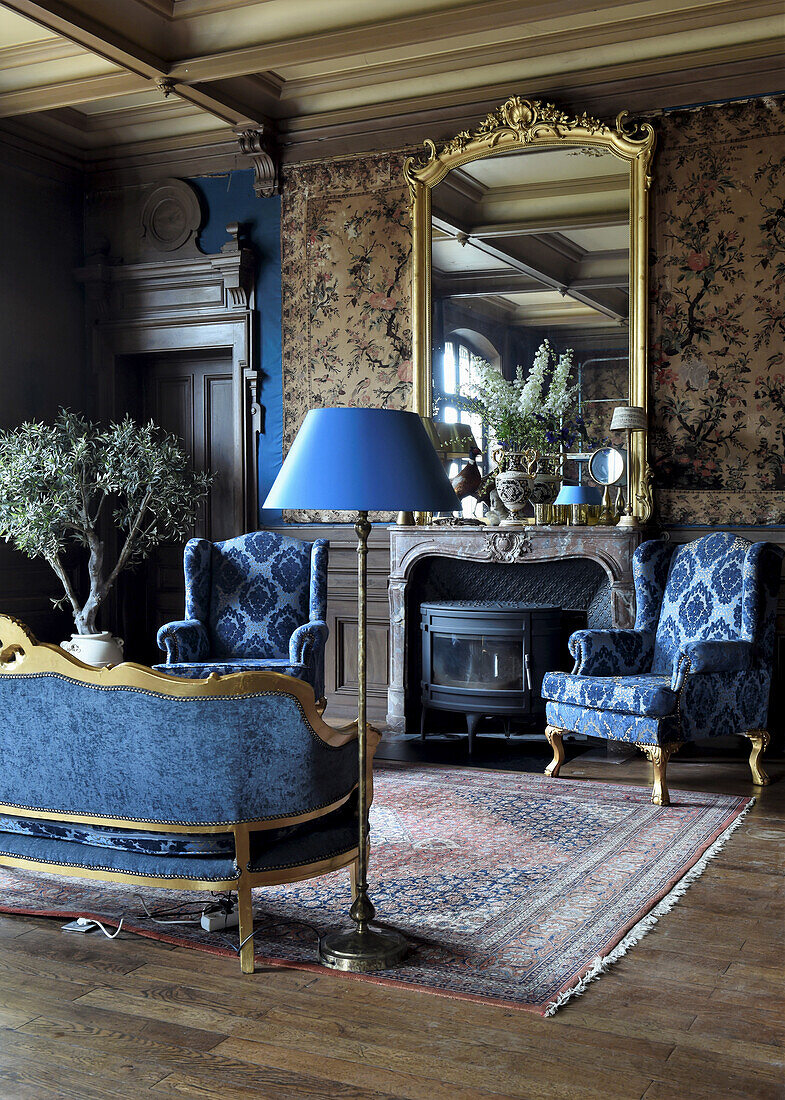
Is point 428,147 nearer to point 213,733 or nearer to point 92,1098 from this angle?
point 213,733

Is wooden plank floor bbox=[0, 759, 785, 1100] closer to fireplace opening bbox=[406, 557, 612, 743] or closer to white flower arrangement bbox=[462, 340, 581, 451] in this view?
fireplace opening bbox=[406, 557, 612, 743]

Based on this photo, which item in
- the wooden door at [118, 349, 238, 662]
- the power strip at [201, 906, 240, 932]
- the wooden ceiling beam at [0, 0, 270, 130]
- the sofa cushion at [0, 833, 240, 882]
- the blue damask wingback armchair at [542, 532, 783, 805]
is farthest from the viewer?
the wooden door at [118, 349, 238, 662]

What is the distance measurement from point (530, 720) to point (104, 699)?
12.0 feet

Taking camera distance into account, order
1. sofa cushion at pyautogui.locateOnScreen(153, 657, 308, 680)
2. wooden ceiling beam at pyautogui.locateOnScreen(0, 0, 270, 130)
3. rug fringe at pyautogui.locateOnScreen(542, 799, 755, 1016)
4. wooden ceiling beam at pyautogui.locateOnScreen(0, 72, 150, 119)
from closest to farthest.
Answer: rug fringe at pyautogui.locateOnScreen(542, 799, 755, 1016) → sofa cushion at pyautogui.locateOnScreen(153, 657, 308, 680) → wooden ceiling beam at pyautogui.locateOnScreen(0, 0, 270, 130) → wooden ceiling beam at pyautogui.locateOnScreen(0, 72, 150, 119)

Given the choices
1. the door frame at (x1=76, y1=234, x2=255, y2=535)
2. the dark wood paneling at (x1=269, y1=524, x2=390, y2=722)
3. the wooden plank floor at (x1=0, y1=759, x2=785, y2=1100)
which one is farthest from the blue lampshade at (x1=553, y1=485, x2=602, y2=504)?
the wooden plank floor at (x1=0, y1=759, x2=785, y2=1100)

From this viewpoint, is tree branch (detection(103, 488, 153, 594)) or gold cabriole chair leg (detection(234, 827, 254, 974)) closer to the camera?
gold cabriole chair leg (detection(234, 827, 254, 974))

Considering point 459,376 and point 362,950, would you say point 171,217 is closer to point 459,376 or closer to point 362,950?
point 459,376

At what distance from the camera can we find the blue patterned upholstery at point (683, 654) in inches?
177

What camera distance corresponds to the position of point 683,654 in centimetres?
452

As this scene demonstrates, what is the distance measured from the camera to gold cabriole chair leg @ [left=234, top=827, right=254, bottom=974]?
8.55 feet

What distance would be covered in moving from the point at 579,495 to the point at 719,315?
1.12m

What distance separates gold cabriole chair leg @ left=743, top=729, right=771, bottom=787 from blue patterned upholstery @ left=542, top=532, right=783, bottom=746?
0.03m

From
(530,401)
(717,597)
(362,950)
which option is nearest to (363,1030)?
(362,950)

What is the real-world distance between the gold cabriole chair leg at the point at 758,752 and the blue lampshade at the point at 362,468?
2.58 m
